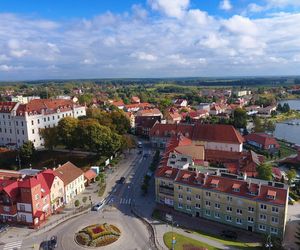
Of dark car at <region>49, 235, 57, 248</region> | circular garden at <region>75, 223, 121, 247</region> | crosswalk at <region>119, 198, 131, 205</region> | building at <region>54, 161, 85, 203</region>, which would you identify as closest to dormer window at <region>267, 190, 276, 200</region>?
circular garden at <region>75, 223, 121, 247</region>

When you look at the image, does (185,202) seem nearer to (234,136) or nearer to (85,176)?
(85,176)

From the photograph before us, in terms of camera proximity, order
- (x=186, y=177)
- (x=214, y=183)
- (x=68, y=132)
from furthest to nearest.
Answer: (x=68, y=132) < (x=186, y=177) < (x=214, y=183)

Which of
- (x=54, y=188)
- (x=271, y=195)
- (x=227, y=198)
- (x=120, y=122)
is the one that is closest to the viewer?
(x=271, y=195)

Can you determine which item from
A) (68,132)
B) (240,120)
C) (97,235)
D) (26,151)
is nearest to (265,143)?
(240,120)

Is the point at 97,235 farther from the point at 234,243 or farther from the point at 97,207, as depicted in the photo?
the point at 234,243

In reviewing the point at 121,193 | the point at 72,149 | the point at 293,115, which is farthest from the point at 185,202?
the point at 293,115

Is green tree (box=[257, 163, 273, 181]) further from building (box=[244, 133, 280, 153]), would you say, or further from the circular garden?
building (box=[244, 133, 280, 153])
